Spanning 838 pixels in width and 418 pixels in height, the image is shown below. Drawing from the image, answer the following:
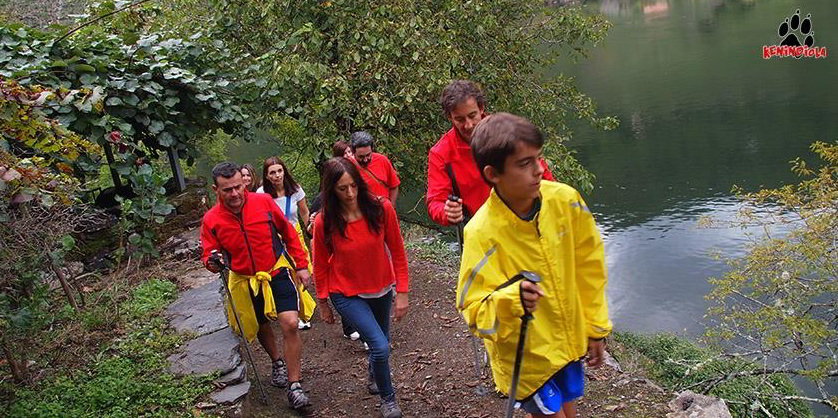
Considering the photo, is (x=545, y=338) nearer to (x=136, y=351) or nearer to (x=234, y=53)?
(x=136, y=351)

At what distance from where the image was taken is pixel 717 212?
18.3m

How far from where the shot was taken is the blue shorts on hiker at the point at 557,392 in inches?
107

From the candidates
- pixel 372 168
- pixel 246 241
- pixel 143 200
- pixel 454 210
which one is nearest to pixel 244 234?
pixel 246 241

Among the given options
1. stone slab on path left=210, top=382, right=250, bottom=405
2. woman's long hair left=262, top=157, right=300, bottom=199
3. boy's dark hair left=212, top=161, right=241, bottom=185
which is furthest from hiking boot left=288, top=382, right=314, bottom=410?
woman's long hair left=262, top=157, right=300, bottom=199

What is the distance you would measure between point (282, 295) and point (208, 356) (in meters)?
0.84

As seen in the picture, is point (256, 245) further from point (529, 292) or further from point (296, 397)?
point (529, 292)

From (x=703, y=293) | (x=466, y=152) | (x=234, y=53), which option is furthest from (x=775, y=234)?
(x=466, y=152)

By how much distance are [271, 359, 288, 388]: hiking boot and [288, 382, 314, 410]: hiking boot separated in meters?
0.36

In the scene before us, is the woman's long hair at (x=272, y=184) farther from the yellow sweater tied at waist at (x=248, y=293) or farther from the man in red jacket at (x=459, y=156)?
the man in red jacket at (x=459, y=156)

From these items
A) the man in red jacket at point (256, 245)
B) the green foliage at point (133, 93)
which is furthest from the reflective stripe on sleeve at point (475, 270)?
the green foliage at point (133, 93)

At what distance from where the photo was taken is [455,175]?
12.8 feet

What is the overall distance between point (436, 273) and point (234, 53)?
4256mm

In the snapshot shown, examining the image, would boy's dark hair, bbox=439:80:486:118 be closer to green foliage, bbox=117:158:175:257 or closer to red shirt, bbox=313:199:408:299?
red shirt, bbox=313:199:408:299

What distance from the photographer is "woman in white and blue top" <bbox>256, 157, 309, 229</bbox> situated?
18.8 ft
